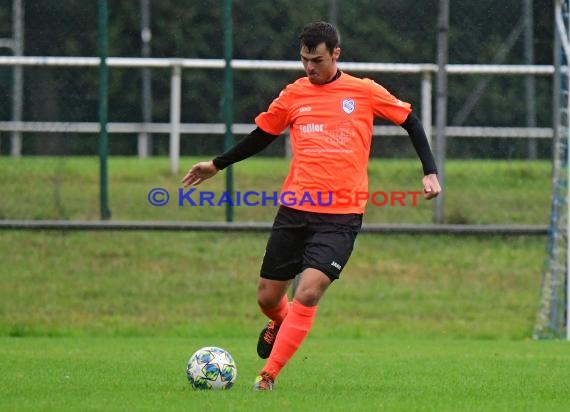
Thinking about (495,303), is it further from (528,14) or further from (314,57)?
(314,57)

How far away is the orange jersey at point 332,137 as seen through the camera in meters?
7.62

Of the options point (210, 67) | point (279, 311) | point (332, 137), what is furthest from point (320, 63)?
point (210, 67)

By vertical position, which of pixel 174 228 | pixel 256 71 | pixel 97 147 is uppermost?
pixel 256 71

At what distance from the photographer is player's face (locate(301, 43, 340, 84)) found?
7543mm

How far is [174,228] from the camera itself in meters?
12.0

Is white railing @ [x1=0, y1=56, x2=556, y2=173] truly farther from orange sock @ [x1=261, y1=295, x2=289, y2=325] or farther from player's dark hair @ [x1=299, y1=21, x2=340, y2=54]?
player's dark hair @ [x1=299, y1=21, x2=340, y2=54]

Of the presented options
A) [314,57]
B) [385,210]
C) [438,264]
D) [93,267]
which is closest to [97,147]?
[93,267]

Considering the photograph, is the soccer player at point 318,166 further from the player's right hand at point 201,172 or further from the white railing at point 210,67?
the white railing at point 210,67

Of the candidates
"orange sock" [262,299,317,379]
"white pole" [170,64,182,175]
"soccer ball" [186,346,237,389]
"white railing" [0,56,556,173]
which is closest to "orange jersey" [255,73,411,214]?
"orange sock" [262,299,317,379]

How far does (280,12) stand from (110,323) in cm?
347

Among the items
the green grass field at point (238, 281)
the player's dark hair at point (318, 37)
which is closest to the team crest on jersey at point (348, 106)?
the player's dark hair at point (318, 37)

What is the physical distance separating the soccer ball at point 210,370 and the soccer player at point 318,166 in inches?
10.4

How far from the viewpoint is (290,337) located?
23.7 ft

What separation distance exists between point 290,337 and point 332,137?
124 cm
